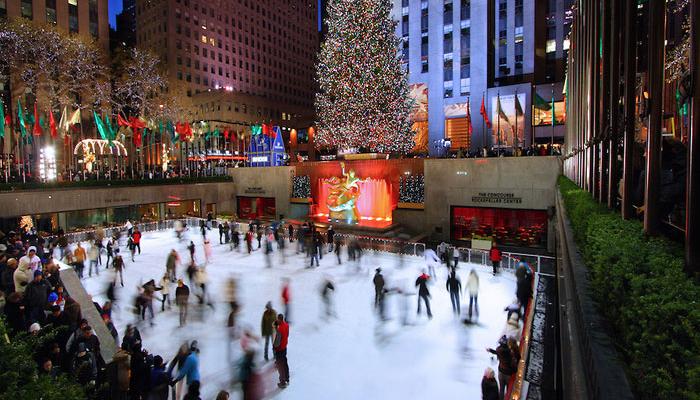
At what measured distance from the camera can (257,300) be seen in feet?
41.4

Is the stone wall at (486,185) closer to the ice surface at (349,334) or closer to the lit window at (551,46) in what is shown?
the ice surface at (349,334)

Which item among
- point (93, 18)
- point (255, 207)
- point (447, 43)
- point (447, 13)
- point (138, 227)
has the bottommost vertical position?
point (138, 227)

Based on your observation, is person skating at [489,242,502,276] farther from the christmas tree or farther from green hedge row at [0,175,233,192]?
green hedge row at [0,175,233,192]

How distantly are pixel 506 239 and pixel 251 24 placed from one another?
258ft

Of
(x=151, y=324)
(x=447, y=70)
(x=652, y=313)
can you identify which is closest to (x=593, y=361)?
(x=652, y=313)

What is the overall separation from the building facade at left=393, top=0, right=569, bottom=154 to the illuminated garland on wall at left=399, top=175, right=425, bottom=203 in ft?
54.7

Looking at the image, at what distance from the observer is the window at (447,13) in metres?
42.5

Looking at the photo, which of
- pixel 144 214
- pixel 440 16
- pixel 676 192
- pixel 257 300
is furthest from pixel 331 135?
pixel 676 192

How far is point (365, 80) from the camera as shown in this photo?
94.0 feet

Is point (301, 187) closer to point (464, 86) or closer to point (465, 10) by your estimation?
point (464, 86)

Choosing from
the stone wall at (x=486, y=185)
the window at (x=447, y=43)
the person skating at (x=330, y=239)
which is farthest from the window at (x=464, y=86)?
the person skating at (x=330, y=239)

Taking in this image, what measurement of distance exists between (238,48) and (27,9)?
46316 millimetres

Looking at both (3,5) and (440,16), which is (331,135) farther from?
(3,5)

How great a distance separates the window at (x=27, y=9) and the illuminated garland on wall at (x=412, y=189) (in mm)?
39084
